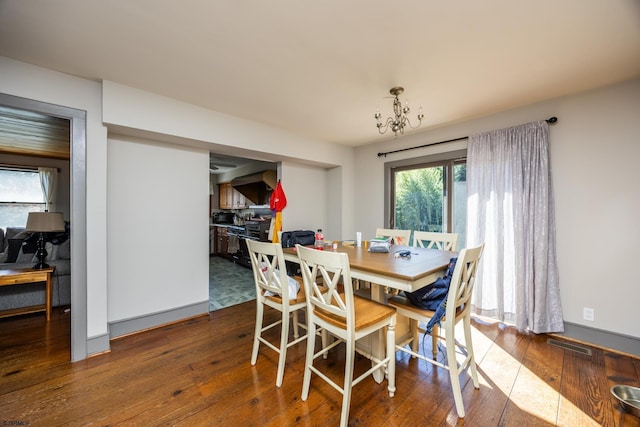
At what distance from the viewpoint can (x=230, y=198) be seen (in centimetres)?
706

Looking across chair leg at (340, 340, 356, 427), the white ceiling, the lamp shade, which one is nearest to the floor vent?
chair leg at (340, 340, 356, 427)

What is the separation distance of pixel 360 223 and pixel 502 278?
219cm

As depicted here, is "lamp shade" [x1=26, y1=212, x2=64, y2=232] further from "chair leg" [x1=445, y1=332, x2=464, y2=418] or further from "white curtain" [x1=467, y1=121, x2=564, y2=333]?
"white curtain" [x1=467, y1=121, x2=564, y2=333]

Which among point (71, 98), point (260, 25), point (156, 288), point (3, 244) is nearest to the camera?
point (260, 25)

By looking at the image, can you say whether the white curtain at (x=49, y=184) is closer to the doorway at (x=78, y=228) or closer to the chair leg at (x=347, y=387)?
the doorway at (x=78, y=228)

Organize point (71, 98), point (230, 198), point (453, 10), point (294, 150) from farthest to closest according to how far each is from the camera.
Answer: point (230, 198), point (294, 150), point (71, 98), point (453, 10)

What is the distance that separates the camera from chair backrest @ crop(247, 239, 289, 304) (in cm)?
185

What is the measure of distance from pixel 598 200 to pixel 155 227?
4.46 metres

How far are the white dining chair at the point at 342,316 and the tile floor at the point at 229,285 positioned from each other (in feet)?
7.00

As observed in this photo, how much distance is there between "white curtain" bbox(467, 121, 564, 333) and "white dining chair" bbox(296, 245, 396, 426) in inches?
71.4

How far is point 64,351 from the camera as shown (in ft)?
7.50

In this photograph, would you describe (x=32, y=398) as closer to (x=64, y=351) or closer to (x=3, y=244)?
(x=64, y=351)

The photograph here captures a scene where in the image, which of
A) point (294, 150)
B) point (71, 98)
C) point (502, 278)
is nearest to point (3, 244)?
point (71, 98)

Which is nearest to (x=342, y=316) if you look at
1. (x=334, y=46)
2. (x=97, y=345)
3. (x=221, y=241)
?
(x=334, y=46)
